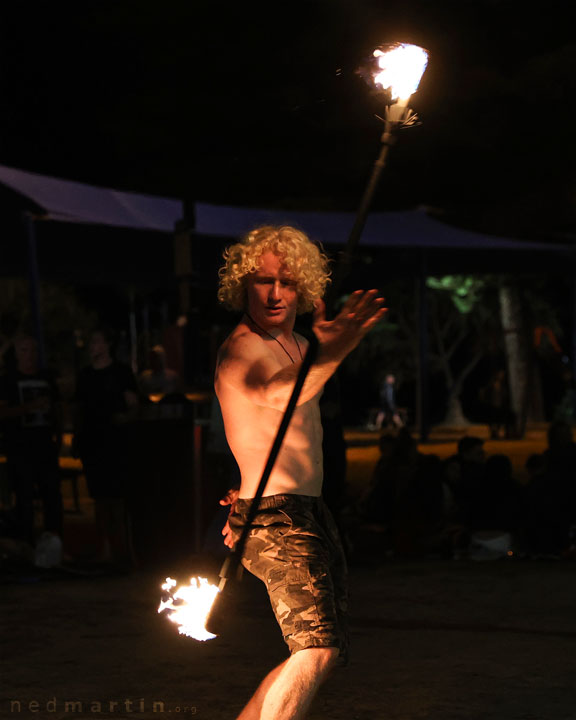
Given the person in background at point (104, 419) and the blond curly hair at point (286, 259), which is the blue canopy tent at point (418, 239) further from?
the blond curly hair at point (286, 259)

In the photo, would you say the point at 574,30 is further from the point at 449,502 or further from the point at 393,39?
the point at 393,39

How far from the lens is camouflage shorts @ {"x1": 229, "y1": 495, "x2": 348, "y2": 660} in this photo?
3582 millimetres

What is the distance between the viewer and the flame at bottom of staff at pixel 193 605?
3.71 metres

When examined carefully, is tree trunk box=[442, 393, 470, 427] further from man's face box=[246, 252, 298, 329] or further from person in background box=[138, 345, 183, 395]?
man's face box=[246, 252, 298, 329]

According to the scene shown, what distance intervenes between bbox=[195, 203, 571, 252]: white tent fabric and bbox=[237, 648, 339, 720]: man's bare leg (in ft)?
37.9

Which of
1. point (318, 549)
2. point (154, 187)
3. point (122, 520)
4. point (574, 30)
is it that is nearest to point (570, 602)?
point (122, 520)

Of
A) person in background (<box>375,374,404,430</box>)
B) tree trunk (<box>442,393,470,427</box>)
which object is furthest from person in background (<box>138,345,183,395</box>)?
tree trunk (<box>442,393,470,427</box>)

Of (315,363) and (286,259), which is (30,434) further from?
(315,363)

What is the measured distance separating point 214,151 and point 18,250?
77.3ft

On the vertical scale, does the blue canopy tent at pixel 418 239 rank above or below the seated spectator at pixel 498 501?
above

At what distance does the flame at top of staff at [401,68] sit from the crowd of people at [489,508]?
5604 mm

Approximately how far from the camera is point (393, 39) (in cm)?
386

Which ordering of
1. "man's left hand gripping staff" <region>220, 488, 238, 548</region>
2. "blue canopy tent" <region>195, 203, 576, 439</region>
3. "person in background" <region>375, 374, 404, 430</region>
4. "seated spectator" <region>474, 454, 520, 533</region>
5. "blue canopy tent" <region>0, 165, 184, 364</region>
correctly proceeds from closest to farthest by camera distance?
"man's left hand gripping staff" <region>220, 488, 238, 548</region> → "seated spectator" <region>474, 454, 520, 533</region> → "blue canopy tent" <region>0, 165, 184, 364</region> → "blue canopy tent" <region>195, 203, 576, 439</region> → "person in background" <region>375, 374, 404, 430</region>

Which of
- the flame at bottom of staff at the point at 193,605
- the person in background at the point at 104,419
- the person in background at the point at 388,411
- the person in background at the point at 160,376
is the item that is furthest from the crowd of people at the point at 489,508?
the person in background at the point at 388,411
